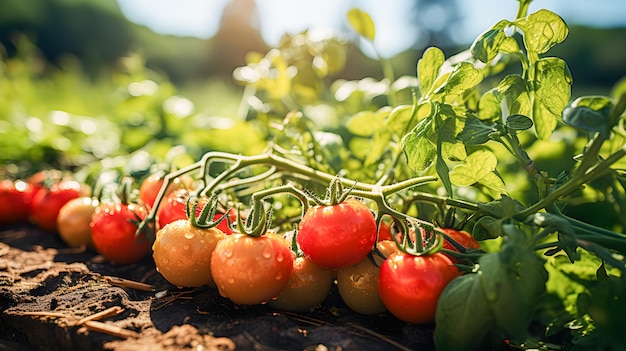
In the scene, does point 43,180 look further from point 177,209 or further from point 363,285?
point 363,285

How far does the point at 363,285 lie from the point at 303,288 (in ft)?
0.49

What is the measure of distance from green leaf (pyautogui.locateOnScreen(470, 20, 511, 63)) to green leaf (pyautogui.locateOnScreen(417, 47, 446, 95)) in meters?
0.13

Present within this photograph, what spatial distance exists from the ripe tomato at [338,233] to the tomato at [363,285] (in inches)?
1.9

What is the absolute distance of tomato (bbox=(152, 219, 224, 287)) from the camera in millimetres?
1229

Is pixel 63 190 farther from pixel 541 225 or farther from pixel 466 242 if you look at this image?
pixel 541 225

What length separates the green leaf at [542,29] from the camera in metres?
1.17

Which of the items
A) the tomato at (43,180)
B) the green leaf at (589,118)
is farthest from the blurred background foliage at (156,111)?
the green leaf at (589,118)

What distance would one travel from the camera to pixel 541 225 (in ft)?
3.52

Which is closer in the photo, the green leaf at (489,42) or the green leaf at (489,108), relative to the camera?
the green leaf at (489,42)

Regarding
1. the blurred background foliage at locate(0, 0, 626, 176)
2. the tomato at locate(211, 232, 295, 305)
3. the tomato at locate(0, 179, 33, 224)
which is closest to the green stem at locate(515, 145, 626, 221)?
the tomato at locate(211, 232, 295, 305)

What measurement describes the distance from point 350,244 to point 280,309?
0.27m

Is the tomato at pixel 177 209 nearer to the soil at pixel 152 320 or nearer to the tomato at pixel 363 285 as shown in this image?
the soil at pixel 152 320

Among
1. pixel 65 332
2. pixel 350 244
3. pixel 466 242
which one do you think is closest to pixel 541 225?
pixel 466 242

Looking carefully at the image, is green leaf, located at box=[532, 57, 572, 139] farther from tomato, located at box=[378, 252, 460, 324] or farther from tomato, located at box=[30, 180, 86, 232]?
tomato, located at box=[30, 180, 86, 232]
